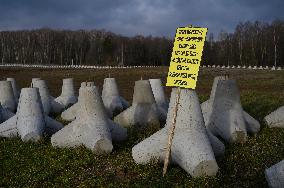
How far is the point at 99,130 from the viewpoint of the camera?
892 cm

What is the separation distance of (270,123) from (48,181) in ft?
19.1

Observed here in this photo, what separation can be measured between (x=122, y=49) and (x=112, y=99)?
66.4 m

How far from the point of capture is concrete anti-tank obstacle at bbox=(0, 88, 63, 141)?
407 inches

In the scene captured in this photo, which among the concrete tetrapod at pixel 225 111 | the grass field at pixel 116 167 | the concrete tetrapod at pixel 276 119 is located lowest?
the grass field at pixel 116 167

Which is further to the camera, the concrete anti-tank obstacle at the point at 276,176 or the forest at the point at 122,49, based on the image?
the forest at the point at 122,49

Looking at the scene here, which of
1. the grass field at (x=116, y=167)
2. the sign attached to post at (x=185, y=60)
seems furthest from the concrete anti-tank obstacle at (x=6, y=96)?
the sign attached to post at (x=185, y=60)

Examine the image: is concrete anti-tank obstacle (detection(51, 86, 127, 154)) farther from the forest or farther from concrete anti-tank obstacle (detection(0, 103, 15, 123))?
the forest

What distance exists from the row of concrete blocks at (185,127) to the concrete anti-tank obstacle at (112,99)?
255cm

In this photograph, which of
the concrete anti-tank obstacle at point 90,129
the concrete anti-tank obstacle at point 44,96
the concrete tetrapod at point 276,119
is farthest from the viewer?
the concrete anti-tank obstacle at point 44,96

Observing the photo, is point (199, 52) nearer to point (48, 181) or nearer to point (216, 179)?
point (216, 179)

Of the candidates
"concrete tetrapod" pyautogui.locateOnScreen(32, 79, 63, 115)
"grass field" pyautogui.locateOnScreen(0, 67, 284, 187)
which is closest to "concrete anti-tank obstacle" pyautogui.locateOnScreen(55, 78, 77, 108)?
"concrete tetrapod" pyautogui.locateOnScreen(32, 79, 63, 115)

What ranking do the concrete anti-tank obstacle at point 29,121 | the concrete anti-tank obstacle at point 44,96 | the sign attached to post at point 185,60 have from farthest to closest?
1. the concrete anti-tank obstacle at point 44,96
2. the concrete anti-tank obstacle at point 29,121
3. the sign attached to post at point 185,60

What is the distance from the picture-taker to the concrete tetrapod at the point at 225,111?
9.65 metres

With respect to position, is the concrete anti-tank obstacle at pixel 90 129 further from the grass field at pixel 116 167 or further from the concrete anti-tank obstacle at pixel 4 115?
the concrete anti-tank obstacle at pixel 4 115
